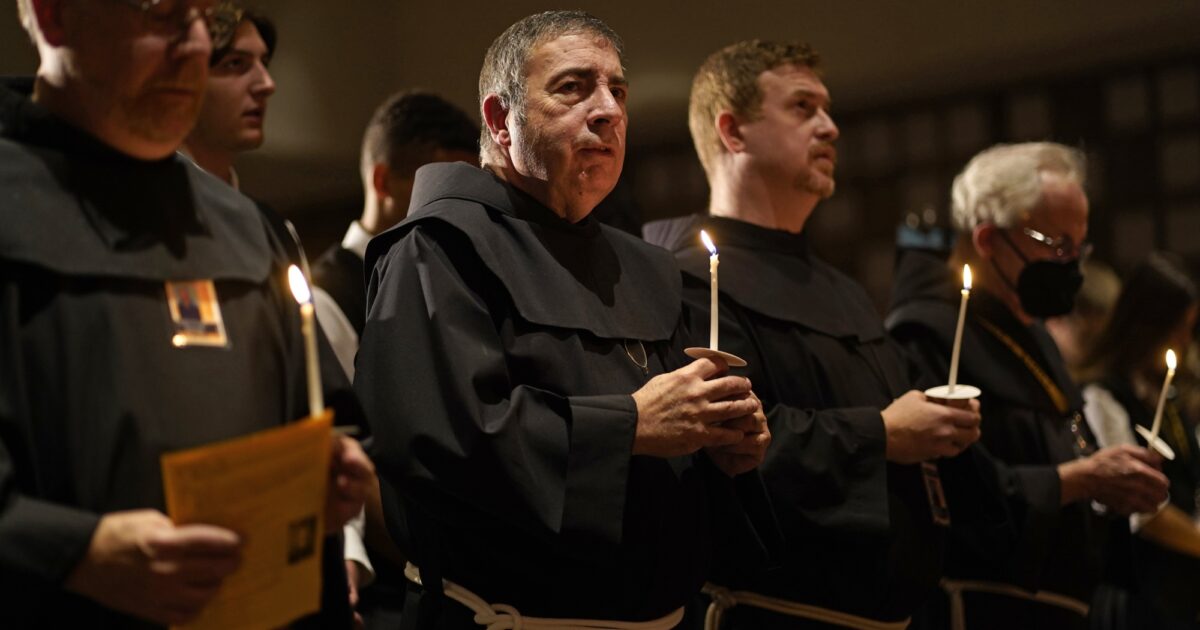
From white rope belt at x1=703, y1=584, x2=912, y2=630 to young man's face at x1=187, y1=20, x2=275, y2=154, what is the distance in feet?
5.57

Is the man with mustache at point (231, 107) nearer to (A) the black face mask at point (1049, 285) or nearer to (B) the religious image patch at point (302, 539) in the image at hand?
(B) the religious image patch at point (302, 539)

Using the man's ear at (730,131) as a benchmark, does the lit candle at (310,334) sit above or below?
below

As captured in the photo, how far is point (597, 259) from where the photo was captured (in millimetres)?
2951

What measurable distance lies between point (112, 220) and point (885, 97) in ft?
24.1

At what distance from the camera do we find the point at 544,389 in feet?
8.71

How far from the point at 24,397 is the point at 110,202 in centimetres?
31

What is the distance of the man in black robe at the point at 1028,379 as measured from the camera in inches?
158

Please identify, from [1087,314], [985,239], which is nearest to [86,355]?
[985,239]

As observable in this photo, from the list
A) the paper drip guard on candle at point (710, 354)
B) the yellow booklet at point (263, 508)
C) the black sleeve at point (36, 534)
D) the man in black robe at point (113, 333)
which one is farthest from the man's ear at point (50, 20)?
the paper drip guard on candle at point (710, 354)

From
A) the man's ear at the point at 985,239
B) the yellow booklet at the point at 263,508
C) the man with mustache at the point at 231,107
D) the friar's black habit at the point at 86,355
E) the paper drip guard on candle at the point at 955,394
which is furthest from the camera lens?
the man's ear at the point at 985,239

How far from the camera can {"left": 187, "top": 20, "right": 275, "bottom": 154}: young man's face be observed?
11.5 feet

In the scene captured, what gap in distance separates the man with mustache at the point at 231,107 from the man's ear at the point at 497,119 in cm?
85

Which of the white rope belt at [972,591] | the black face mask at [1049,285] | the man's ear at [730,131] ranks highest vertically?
the man's ear at [730,131]

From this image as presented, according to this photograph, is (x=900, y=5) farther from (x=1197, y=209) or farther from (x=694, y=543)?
(x=694, y=543)
